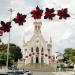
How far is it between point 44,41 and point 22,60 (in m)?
12.3

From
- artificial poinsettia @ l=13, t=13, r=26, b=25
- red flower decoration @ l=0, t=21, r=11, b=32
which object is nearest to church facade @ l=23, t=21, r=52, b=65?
red flower decoration @ l=0, t=21, r=11, b=32

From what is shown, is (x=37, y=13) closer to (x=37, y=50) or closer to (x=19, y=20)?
(x=19, y=20)

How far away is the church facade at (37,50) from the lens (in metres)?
145

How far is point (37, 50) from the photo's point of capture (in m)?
147

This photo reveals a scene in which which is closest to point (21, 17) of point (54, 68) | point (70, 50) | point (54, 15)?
point (54, 15)

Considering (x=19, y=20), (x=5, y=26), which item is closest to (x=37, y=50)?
(x=5, y=26)

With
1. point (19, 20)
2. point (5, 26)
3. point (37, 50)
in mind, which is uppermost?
point (37, 50)

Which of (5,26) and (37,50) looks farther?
(37,50)

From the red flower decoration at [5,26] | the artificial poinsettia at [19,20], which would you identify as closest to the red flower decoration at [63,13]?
the artificial poinsettia at [19,20]

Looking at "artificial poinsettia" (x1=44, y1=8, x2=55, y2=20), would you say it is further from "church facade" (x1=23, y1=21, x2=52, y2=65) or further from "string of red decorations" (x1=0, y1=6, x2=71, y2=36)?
"church facade" (x1=23, y1=21, x2=52, y2=65)

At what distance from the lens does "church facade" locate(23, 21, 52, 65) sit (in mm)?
145250

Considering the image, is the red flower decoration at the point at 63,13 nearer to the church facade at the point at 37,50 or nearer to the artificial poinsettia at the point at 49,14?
the artificial poinsettia at the point at 49,14

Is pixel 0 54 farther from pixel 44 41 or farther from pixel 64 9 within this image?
pixel 64 9

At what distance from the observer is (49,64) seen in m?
137
